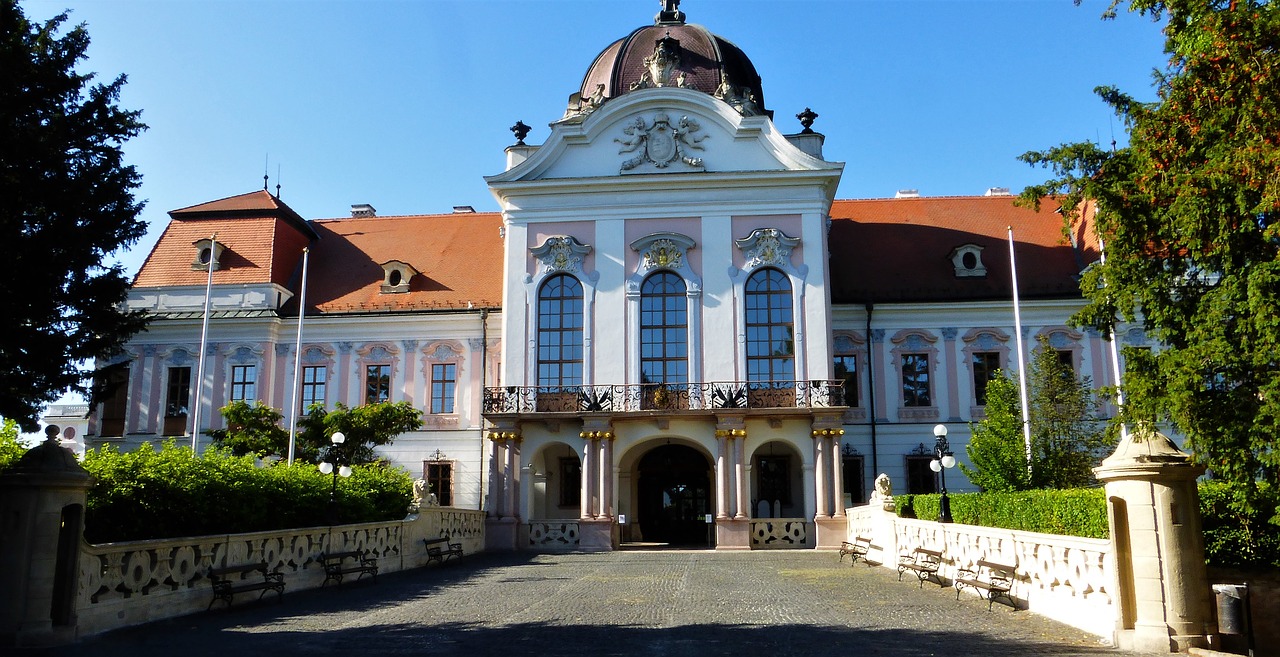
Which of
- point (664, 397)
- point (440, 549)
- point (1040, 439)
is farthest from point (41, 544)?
point (1040, 439)

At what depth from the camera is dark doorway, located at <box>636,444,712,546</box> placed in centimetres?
3162

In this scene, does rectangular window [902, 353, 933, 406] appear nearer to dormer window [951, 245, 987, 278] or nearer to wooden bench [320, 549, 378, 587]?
dormer window [951, 245, 987, 278]

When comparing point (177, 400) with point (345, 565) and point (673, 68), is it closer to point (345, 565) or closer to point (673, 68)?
point (345, 565)

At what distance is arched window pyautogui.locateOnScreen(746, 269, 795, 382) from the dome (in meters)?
5.28

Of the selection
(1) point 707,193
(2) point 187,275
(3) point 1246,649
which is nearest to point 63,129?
(3) point 1246,649

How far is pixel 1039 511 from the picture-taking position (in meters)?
14.9

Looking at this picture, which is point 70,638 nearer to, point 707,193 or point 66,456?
point 66,456

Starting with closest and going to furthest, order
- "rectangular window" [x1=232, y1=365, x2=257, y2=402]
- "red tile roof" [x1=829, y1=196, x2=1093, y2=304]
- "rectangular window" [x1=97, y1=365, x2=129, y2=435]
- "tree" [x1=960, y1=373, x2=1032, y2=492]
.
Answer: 1. "tree" [x1=960, y1=373, x2=1032, y2=492]
2. "red tile roof" [x1=829, y1=196, x2=1093, y2=304]
3. "rectangular window" [x1=97, y1=365, x2=129, y2=435]
4. "rectangular window" [x1=232, y1=365, x2=257, y2=402]

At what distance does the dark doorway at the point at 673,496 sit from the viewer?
31625 mm

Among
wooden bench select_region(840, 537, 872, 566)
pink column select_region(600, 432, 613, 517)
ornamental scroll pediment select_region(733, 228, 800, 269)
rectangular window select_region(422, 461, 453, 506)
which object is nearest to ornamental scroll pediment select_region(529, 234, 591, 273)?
ornamental scroll pediment select_region(733, 228, 800, 269)

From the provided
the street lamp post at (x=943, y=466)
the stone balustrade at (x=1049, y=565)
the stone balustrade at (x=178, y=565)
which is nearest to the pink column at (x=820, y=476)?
the street lamp post at (x=943, y=466)

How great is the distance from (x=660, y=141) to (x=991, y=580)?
2018 centimetres

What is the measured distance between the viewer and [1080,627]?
36.2 ft

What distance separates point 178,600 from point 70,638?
239 cm
